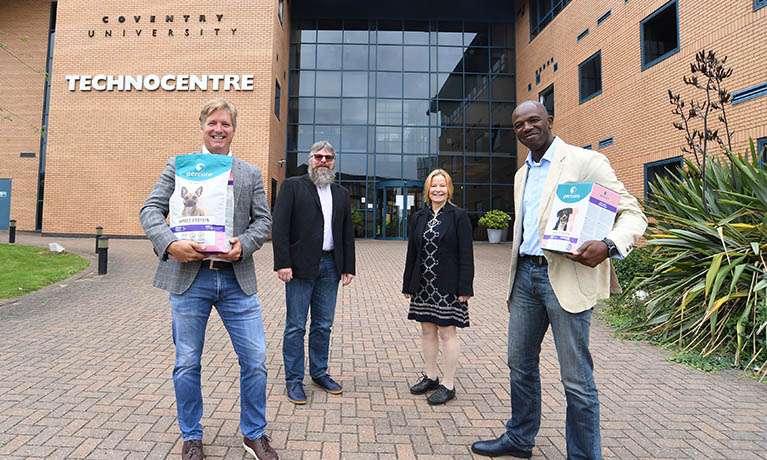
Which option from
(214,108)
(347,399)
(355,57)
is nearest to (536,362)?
(347,399)

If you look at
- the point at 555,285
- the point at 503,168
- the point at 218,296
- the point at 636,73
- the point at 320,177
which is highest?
the point at 636,73

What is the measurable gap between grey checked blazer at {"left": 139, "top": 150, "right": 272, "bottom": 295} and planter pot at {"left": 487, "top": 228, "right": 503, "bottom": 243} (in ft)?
56.8

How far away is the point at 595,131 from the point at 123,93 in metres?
17.5

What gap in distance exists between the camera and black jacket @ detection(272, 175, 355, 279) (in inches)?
120

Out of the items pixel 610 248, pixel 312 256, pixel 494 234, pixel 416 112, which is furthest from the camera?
pixel 416 112

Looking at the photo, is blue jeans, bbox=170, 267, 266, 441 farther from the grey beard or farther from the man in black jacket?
the grey beard

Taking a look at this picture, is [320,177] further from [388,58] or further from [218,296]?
[388,58]

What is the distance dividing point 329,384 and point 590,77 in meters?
14.4

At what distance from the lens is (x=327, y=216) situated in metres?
3.27

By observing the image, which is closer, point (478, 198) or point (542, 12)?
point (542, 12)

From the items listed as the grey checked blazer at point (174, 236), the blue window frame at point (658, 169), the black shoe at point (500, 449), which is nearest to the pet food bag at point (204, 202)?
the grey checked blazer at point (174, 236)

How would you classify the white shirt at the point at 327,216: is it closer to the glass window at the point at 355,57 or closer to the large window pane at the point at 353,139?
the large window pane at the point at 353,139

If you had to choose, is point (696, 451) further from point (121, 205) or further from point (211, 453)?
point (121, 205)

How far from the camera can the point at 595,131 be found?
13312mm
